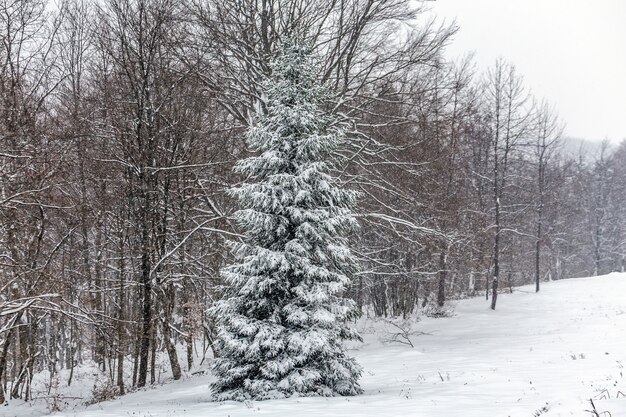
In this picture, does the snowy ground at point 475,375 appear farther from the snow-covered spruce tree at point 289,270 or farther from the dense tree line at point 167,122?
the dense tree line at point 167,122

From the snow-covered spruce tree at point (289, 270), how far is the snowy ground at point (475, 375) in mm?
700

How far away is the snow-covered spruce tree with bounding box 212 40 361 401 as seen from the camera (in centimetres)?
984

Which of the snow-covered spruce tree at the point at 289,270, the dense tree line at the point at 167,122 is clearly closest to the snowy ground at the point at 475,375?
the snow-covered spruce tree at the point at 289,270

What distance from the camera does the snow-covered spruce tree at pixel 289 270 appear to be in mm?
9844

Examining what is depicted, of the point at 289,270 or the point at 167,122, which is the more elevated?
the point at 167,122

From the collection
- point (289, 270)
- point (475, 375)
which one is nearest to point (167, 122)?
point (289, 270)

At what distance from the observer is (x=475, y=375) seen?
438 inches

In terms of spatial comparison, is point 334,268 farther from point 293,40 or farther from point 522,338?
point 522,338

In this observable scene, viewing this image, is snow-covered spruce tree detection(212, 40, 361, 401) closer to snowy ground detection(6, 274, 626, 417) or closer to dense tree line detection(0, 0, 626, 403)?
snowy ground detection(6, 274, 626, 417)

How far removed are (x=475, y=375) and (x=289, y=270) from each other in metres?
4.80

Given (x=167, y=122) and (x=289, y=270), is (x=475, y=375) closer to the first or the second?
(x=289, y=270)

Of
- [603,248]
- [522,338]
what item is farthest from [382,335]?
[603,248]

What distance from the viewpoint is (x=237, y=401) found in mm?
9727

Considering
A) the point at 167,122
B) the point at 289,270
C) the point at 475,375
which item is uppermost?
the point at 167,122
